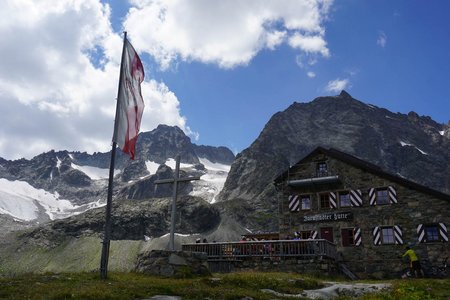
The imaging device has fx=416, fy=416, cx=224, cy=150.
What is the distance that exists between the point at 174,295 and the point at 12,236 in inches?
3108

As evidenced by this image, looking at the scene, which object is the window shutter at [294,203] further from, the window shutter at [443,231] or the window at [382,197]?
the window shutter at [443,231]

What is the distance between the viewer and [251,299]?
10.3 metres

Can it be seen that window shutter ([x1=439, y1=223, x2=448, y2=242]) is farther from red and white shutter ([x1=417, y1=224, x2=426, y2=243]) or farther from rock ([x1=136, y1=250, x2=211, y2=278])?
rock ([x1=136, y1=250, x2=211, y2=278])

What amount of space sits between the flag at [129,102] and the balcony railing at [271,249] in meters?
11.3

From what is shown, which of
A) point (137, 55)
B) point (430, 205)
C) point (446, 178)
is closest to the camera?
point (137, 55)

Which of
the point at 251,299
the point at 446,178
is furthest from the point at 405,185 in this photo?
the point at 446,178

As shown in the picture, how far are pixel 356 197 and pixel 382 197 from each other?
201 centimetres

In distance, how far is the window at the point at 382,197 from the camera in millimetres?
32969

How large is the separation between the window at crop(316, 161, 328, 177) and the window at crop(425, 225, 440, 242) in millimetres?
9128

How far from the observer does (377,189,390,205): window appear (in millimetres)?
32969

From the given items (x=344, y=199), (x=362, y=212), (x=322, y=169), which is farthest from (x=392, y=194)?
(x=322, y=169)

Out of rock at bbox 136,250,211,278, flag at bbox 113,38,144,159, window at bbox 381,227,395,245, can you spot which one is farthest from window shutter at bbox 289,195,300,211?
flag at bbox 113,38,144,159

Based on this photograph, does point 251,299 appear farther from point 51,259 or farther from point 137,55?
point 51,259

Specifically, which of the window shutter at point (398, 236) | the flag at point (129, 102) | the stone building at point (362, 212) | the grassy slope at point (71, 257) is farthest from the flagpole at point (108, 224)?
the grassy slope at point (71, 257)
